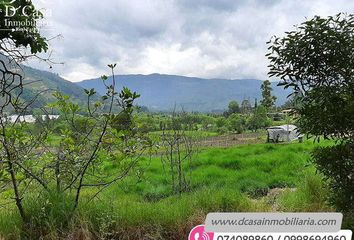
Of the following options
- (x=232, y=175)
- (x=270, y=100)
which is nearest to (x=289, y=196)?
(x=232, y=175)

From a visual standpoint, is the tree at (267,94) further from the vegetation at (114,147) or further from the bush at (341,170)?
the bush at (341,170)

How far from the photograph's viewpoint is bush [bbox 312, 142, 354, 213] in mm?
3477

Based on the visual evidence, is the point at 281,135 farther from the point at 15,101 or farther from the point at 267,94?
the point at 267,94

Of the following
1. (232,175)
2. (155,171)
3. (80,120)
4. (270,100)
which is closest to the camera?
(80,120)

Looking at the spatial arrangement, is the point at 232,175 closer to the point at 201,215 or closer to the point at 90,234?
the point at 201,215

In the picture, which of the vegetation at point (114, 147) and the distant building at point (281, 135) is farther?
the distant building at point (281, 135)

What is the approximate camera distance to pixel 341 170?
138 inches

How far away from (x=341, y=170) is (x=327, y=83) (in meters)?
0.86

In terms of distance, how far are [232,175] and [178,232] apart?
6453mm

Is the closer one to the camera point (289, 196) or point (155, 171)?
point (289, 196)

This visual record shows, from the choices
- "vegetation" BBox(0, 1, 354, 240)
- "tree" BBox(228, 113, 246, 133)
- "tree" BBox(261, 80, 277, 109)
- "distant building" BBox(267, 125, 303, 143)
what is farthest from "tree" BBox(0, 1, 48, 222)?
"tree" BBox(261, 80, 277, 109)

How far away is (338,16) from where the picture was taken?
3.39 metres

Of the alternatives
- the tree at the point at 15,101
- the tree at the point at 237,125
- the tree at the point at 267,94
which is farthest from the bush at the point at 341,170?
the tree at the point at 267,94

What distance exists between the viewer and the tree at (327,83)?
3346mm
